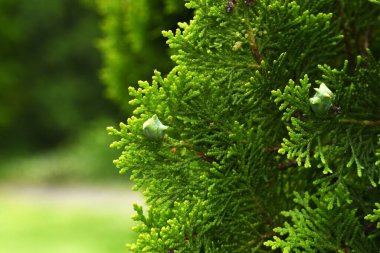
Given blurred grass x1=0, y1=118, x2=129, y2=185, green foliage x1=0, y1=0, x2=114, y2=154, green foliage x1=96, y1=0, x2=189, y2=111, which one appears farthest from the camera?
green foliage x1=0, y1=0, x2=114, y2=154

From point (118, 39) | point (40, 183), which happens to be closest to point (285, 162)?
point (118, 39)

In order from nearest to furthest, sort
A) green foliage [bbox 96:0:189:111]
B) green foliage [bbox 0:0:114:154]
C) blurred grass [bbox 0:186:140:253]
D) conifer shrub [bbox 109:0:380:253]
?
1. conifer shrub [bbox 109:0:380:253]
2. green foliage [bbox 96:0:189:111]
3. blurred grass [bbox 0:186:140:253]
4. green foliage [bbox 0:0:114:154]

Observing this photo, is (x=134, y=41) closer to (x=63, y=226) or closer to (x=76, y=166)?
(x=63, y=226)

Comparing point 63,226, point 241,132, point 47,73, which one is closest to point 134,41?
point 241,132

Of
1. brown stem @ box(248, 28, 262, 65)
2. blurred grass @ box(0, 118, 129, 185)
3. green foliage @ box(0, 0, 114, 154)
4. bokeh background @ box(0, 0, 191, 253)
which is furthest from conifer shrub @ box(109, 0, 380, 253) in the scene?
green foliage @ box(0, 0, 114, 154)

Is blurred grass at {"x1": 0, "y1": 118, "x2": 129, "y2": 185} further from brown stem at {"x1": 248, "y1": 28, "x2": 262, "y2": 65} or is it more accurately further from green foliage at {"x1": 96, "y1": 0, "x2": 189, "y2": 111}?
brown stem at {"x1": 248, "y1": 28, "x2": 262, "y2": 65}

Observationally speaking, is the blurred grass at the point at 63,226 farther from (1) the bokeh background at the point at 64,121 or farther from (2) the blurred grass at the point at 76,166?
(2) the blurred grass at the point at 76,166

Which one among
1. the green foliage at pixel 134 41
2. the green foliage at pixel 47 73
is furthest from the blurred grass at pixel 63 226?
the green foliage at pixel 47 73

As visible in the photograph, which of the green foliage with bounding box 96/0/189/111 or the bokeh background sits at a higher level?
the bokeh background

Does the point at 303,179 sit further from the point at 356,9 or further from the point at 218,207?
the point at 356,9
